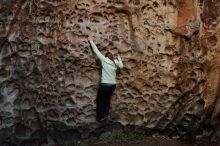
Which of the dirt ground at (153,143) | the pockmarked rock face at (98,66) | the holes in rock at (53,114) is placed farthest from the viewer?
the dirt ground at (153,143)

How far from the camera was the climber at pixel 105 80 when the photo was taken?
7660mm

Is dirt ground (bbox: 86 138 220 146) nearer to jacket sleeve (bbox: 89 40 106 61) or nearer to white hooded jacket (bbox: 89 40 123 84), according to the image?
white hooded jacket (bbox: 89 40 123 84)

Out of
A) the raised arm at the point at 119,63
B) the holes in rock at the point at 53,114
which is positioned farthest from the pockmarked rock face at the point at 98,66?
the raised arm at the point at 119,63

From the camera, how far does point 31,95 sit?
297 inches

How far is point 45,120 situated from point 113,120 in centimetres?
97

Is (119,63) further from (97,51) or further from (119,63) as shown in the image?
(97,51)

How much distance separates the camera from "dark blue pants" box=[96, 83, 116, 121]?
25.3 ft

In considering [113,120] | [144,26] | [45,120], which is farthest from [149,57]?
[45,120]

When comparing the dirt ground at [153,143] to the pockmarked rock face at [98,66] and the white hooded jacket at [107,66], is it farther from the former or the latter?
the white hooded jacket at [107,66]

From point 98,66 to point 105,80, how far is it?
0.72 ft

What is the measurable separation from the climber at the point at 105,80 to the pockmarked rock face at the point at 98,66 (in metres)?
0.09

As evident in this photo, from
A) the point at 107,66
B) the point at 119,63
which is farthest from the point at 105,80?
the point at 119,63

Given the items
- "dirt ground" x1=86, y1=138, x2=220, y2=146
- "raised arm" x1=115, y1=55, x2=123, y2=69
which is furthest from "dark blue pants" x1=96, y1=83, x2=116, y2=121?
"dirt ground" x1=86, y1=138, x2=220, y2=146

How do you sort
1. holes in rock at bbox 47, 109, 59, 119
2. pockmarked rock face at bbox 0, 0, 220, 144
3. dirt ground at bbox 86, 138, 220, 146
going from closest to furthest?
pockmarked rock face at bbox 0, 0, 220, 144
holes in rock at bbox 47, 109, 59, 119
dirt ground at bbox 86, 138, 220, 146
